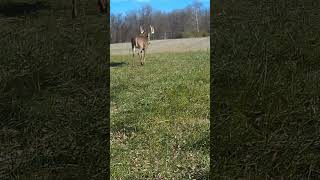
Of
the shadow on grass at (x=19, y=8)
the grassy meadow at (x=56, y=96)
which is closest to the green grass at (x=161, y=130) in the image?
the grassy meadow at (x=56, y=96)

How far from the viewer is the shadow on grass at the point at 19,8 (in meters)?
4.01

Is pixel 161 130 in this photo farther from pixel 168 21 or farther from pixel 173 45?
pixel 173 45

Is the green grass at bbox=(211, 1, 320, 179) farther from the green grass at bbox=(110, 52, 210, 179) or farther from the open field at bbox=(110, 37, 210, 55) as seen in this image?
the open field at bbox=(110, 37, 210, 55)

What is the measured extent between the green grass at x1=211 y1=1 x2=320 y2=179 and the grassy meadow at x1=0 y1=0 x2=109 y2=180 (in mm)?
741

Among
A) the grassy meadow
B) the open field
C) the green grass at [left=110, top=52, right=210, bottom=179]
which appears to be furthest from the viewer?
the open field

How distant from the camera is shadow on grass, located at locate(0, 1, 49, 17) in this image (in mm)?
4014

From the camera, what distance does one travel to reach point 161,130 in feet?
15.9

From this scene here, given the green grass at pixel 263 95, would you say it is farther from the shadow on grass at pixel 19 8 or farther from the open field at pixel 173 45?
the shadow on grass at pixel 19 8

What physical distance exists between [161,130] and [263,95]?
5.17 feet

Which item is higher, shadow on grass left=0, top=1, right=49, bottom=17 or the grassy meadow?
shadow on grass left=0, top=1, right=49, bottom=17

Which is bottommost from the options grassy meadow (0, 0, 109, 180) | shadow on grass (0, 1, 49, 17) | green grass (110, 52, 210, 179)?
green grass (110, 52, 210, 179)

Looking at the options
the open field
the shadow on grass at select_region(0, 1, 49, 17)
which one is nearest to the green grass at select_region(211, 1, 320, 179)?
the open field

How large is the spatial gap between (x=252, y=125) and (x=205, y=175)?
69 cm

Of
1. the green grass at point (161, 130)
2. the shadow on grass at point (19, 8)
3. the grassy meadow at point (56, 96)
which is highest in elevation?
the shadow on grass at point (19, 8)
